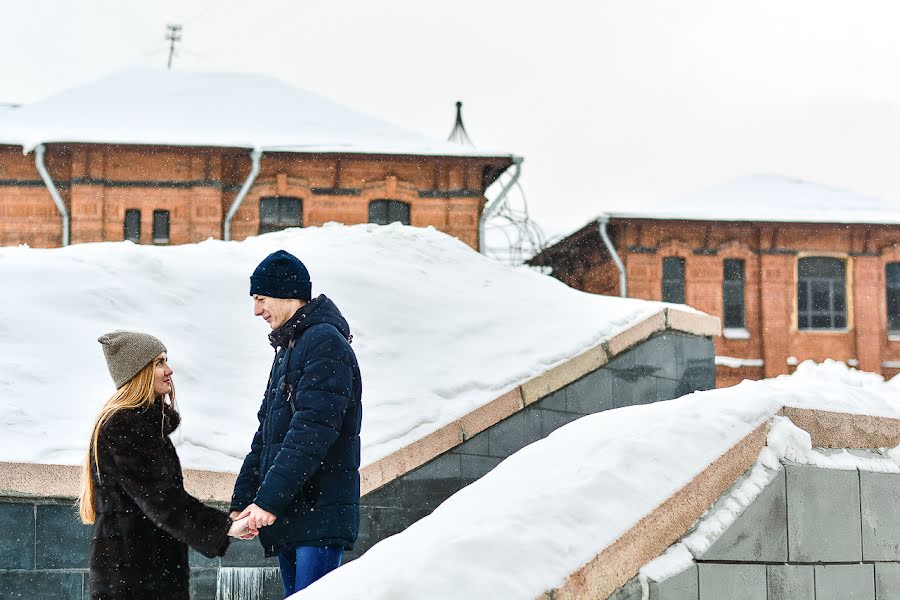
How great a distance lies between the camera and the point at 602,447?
140 inches

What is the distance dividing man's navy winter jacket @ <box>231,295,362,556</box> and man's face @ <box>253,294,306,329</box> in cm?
5

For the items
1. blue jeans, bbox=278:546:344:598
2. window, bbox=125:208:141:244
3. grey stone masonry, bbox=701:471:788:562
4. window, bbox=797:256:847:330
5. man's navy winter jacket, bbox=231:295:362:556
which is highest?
window, bbox=125:208:141:244

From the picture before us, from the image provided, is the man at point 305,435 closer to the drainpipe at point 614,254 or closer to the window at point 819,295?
the drainpipe at point 614,254

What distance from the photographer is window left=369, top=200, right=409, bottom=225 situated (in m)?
21.6

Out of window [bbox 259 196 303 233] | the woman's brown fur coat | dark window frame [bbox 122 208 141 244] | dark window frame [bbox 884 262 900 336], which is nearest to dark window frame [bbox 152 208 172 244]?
dark window frame [bbox 122 208 141 244]

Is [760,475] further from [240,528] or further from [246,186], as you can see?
[246,186]

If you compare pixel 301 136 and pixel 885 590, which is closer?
pixel 885 590

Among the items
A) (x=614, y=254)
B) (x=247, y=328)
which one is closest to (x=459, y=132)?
(x=614, y=254)

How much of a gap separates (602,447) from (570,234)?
74.4ft

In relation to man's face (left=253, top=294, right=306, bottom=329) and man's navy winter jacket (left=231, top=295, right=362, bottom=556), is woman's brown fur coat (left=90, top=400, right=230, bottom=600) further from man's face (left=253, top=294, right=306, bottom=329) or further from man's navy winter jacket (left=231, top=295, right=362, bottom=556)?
man's face (left=253, top=294, right=306, bottom=329)

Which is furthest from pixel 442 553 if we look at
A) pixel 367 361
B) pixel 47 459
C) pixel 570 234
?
pixel 570 234

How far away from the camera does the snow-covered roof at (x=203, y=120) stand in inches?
803

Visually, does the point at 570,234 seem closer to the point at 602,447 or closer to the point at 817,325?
the point at 817,325

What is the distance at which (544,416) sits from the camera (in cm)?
756
